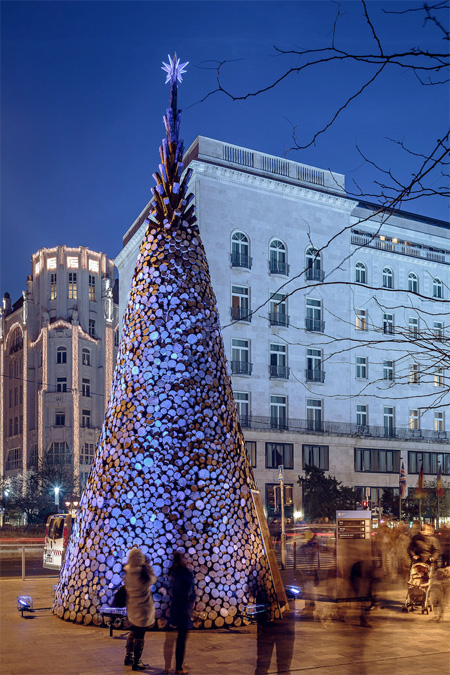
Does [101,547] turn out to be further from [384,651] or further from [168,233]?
[168,233]

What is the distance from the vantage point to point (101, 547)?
1095 centimetres

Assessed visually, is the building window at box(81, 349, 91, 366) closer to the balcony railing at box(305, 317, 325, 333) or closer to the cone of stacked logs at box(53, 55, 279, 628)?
the balcony railing at box(305, 317, 325, 333)

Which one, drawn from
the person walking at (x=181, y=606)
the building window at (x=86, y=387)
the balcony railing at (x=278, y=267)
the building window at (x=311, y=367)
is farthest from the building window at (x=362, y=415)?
the person walking at (x=181, y=606)

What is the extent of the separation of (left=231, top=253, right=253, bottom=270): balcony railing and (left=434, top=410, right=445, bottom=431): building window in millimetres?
19930

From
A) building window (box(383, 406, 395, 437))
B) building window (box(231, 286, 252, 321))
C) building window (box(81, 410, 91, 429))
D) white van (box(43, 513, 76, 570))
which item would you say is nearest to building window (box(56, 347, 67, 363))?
building window (box(81, 410, 91, 429))

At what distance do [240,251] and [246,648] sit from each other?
1537 inches

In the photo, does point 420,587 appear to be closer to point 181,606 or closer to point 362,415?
point 181,606

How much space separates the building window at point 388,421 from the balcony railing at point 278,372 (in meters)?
9.44

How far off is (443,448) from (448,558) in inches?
1281

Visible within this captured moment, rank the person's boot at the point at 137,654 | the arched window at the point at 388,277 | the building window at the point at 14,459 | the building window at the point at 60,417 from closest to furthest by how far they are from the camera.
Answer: the person's boot at the point at 137,654 < the arched window at the point at 388,277 < the building window at the point at 60,417 < the building window at the point at 14,459

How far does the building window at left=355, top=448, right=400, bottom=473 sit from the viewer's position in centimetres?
5150

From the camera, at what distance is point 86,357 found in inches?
3093

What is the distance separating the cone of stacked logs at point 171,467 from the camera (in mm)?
10844

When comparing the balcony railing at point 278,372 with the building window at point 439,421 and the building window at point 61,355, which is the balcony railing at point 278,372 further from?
the building window at point 61,355
